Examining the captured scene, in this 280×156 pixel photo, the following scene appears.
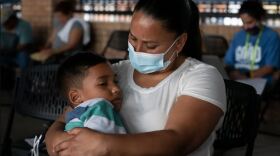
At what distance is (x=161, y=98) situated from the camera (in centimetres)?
197

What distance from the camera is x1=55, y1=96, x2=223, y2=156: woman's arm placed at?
1.68m

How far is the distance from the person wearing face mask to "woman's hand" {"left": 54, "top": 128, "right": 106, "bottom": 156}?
3.36 meters

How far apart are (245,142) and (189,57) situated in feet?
2.01

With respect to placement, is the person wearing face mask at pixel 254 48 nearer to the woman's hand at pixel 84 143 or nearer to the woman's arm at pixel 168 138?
the woman's arm at pixel 168 138

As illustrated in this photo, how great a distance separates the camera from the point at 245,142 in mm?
2521

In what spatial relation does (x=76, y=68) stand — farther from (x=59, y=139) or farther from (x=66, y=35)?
(x=66, y=35)

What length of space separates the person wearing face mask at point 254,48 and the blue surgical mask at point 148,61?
3.02m

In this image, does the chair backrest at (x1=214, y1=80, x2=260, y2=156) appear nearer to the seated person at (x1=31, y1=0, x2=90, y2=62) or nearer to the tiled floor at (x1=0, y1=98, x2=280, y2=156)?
the tiled floor at (x1=0, y1=98, x2=280, y2=156)

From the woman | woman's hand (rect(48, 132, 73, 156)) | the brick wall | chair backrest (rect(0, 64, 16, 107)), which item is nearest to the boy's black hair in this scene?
the woman

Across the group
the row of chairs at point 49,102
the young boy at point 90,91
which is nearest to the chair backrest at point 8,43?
the row of chairs at point 49,102

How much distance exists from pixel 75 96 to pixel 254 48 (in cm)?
327

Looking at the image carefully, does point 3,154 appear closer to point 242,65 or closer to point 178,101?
point 178,101

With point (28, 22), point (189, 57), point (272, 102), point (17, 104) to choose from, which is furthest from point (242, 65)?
point (28, 22)

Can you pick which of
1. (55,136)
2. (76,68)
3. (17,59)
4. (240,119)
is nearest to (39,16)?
(17,59)
